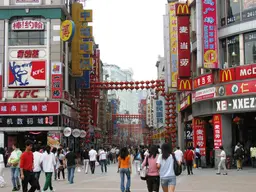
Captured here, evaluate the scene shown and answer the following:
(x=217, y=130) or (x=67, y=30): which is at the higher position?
(x=67, y=30)

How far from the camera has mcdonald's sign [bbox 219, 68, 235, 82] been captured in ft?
96.2

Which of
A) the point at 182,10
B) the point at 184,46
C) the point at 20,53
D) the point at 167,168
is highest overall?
the point at 182,10

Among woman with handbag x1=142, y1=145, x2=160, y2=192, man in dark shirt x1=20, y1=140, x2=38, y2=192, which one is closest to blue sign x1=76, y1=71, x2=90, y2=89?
man in dark shirt x1=20, y1=140, x2=38, y2=192

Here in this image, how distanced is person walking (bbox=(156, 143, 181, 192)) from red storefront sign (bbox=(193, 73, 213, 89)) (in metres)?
19.6

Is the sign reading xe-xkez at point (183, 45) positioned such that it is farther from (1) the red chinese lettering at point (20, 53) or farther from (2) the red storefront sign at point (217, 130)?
(1) the red chinese lettering at point (20, 53)

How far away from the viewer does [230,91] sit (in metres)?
29.4

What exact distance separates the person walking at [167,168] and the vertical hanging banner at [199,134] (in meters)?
22.2

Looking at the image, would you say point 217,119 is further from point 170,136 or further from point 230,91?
point 170,136

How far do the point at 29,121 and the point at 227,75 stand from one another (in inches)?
737

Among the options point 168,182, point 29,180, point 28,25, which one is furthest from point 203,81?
point 168,182

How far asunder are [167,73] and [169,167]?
27761 mm

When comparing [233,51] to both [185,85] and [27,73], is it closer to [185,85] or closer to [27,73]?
[185,85]

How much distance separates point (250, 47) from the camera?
1139 inches

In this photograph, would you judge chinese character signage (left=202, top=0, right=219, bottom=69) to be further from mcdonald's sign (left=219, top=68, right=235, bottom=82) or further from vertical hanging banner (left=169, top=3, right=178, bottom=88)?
vertical hanging banner (left=169, top=3, right=178, bottom=88)
